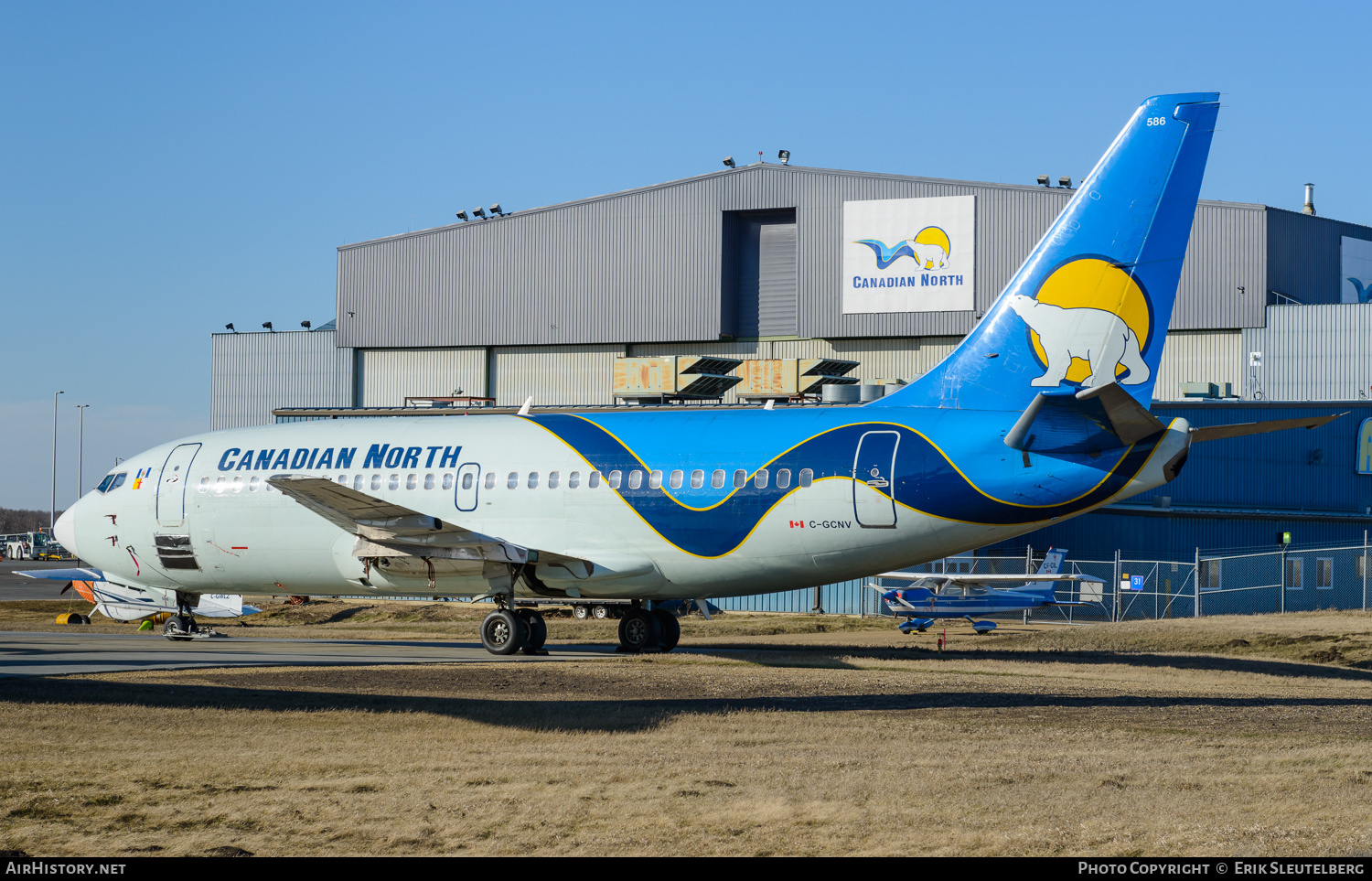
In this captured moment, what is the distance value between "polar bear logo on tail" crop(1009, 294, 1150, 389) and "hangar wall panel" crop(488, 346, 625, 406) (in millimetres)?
35298

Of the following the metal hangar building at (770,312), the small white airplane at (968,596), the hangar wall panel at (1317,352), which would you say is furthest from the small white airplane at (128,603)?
the hangar wall panel at (1317,352)

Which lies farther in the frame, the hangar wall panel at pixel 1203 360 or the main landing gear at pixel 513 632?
the hangar wall panel at pixel 1203 360


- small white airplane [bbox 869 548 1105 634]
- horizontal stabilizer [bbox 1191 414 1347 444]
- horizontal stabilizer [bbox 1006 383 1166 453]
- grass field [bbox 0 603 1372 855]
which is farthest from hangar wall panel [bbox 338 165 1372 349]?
horizontal stabilizer [bbox 1191 414 1347 444]

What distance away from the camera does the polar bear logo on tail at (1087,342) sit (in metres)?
20.3

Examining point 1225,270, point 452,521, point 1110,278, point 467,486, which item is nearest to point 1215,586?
point 1225,270

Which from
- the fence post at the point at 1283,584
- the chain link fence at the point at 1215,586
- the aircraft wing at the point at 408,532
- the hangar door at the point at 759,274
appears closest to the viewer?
the aircraft wing at the point at 408,532

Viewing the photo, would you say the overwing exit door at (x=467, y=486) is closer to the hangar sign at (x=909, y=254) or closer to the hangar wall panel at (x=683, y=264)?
the hangar wall panel at (x=683, y=264)

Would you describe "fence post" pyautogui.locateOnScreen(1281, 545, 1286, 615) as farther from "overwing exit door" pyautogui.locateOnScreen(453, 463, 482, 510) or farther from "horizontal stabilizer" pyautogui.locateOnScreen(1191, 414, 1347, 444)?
"overwing exit door" pyautogui.locateOnScreen(453, 463, 482, 510)

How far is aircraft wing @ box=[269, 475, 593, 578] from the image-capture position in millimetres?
21984

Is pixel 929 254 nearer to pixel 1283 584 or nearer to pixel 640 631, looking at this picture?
pixel 1283 584

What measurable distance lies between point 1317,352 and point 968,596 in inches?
861

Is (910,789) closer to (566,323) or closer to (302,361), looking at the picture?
(566,323)

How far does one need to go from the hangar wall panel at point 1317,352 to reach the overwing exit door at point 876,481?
33007 millimetres

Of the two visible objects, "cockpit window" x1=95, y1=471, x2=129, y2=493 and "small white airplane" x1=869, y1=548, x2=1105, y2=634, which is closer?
"cockpit window" x1=95, y1=471, x2=129, y2=493
